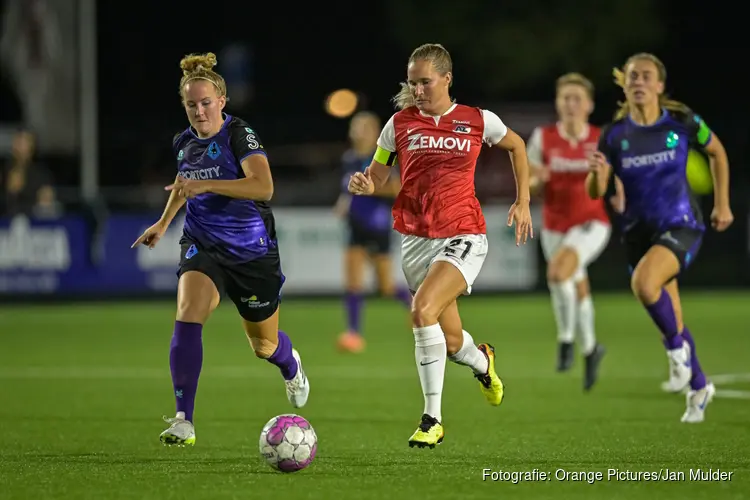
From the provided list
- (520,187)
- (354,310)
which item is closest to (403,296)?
(354,310)

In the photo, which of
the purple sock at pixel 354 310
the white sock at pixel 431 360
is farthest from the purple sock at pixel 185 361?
the purple sock at pixel 354 310

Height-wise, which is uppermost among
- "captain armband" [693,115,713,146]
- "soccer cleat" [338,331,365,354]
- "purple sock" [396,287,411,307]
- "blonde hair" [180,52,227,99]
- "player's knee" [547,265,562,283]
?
"blonde hair" [180,52,227,99]

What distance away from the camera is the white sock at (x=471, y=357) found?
8570 mm

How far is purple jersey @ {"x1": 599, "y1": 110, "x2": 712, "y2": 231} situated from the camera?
950cm

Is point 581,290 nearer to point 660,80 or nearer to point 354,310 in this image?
point 660,80

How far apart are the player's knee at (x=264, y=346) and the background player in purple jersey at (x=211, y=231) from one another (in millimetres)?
325

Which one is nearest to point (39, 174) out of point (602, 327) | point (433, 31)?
point (602, 327)

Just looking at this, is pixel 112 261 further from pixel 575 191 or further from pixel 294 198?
pixel 575 191

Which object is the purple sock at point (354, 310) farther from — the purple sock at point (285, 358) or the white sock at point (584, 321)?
the purple sock at point (285, 358)

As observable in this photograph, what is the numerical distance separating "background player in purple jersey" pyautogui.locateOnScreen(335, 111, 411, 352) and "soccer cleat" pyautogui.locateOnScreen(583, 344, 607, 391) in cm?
363

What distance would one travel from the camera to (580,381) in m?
12.0

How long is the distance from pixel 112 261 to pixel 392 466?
13.8 metres

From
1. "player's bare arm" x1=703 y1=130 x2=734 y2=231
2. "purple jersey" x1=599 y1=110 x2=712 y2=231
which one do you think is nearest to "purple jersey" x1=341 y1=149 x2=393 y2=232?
"purple jersey" x1=599 y1=110 x2=712 y2=231

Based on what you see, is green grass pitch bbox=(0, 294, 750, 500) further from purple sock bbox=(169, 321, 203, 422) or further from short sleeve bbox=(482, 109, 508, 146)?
short sleeve bbox=(482, 109, 508, 146)
